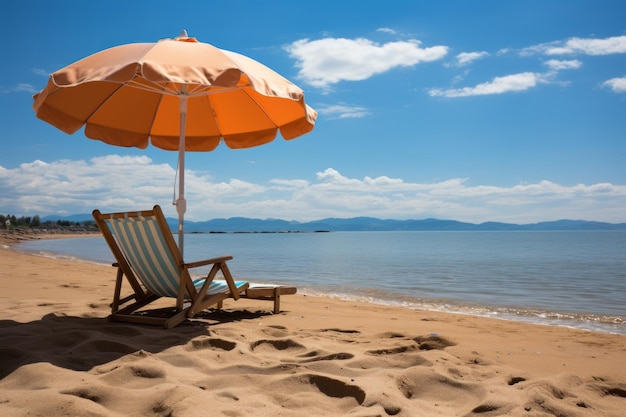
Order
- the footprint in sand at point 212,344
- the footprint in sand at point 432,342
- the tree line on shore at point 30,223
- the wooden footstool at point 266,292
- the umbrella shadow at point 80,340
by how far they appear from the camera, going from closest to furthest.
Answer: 1. the umbrella shadow at point 80,340
2. the footprint in sand at point 212,344
3. the footprint in sand at point 432,342
4. the wooden footstool at point 266,292
5. the tree line on shore at point 30,223

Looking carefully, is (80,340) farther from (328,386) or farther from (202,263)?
(328,386)

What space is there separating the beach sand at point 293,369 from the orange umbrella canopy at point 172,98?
188 cm

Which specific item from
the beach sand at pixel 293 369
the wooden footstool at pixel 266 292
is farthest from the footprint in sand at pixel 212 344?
the wooden footstool at pixel 266 292

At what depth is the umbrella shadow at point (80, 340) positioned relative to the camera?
9.98 ft

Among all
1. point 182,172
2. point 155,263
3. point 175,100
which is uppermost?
point 175,100

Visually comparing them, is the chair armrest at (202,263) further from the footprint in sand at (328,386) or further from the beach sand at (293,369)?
the footprint in sand at (328,386)

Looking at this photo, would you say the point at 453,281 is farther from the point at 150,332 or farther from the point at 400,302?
the point at 150,332

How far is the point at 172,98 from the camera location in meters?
6.04

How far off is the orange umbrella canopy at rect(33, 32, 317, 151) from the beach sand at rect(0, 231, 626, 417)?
6.16 feet

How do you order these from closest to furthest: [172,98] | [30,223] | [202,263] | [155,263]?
1. [202,263]
2. [155,263]
3. [172,98]
4. [30,223]

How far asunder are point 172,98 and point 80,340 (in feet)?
11.1

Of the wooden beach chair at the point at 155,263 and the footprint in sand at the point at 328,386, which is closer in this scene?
the footprint in sand at the point at 328,386

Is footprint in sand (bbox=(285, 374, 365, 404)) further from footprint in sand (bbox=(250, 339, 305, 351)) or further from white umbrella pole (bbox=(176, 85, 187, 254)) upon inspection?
A: white umbrella pole (bbox=(176, 85, 187, 254))

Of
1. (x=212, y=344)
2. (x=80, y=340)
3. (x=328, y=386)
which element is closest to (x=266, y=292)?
(x=212, y=344)
